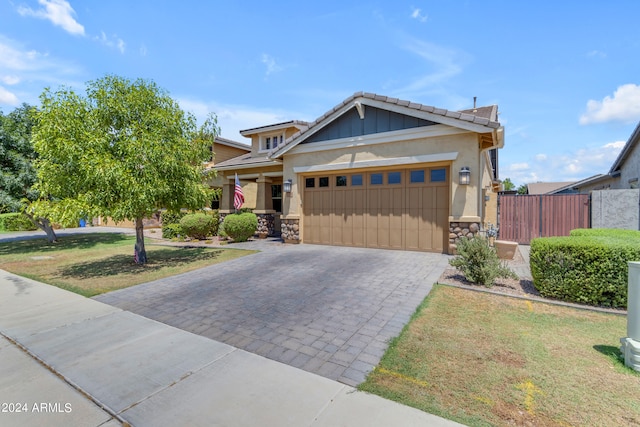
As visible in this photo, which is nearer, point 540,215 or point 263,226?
point 540,215

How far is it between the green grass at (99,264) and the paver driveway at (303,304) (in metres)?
0.90

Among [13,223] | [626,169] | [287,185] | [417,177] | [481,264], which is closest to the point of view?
[481,264]

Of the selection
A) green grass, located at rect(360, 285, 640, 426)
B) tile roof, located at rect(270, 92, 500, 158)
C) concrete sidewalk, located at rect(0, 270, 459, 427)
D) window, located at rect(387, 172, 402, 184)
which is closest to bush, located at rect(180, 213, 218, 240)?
tile roof, located at rect(270, 92, 500, 158)

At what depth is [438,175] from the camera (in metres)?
9.85

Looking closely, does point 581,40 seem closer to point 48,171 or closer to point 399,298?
point 399,298

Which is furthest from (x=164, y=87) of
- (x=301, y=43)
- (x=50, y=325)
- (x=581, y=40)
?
(x=581, y=40)

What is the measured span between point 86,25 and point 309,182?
8631 millimetres

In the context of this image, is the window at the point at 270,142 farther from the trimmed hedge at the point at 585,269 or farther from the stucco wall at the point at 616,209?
the stucco wall at the point at 616,209

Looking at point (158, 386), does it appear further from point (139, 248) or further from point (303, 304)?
point (139, 248)

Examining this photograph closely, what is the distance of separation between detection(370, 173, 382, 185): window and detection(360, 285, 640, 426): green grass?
A: 666 cm

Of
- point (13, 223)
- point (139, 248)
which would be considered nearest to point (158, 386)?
point (139, 248)

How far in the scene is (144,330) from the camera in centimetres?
426

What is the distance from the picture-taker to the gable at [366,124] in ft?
32.8

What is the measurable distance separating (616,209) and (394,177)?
797 cm
